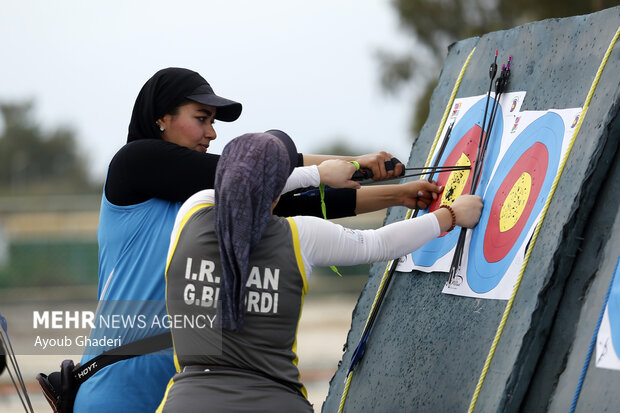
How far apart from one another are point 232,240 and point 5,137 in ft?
88.3

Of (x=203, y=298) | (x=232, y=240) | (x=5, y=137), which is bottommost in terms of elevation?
(x=203, y=298)

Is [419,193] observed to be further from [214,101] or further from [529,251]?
[214,101]

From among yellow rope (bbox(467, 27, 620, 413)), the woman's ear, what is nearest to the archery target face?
yellow rope (bbox(467, 27, 620, 413))

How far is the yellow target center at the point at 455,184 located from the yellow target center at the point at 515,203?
30 cm

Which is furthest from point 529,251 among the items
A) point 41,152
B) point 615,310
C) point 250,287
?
point 41,152

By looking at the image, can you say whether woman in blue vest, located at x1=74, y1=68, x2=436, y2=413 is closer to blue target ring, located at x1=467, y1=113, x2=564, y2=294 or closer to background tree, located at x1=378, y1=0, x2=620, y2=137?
blue target ring, located at x1=467, y1=113, x2=564, y2=294

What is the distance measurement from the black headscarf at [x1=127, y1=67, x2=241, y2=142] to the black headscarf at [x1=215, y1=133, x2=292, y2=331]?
640 mm

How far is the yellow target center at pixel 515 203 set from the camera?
9.27 feet

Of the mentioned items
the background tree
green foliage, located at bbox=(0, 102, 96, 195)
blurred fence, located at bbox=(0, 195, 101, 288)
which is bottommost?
blurred fence, located at bbox=(0, 195, 101, 288)

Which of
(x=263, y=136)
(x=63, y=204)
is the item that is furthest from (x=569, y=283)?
(x=63, y=204)

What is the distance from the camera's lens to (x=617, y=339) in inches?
90.5

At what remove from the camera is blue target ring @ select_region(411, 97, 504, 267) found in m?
3.09

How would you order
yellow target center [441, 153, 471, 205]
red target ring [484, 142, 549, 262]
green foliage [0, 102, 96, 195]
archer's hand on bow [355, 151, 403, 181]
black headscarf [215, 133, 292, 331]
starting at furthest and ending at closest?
green foliage [0, 102, 96, 195]
yellow target center [441, 153, 471, 205]
archer's hand on bow [355, 151, 403, 181]
red target ring [484, 142, 549, 262]
black headscarf [215, 133, 292, 331]

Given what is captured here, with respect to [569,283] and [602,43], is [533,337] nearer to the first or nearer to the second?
[569,283]
